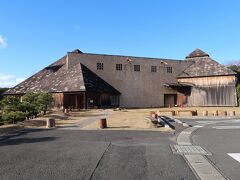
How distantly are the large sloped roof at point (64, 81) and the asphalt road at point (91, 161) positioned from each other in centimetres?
2958

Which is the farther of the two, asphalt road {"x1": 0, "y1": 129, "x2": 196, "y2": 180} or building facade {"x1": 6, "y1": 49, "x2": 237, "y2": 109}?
building facade {"x1": 6, "y1": 49, "x2": 237, "y2": 109}

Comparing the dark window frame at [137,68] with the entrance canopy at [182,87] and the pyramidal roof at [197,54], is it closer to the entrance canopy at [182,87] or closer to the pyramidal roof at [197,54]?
the entrance canopy at [182,87]

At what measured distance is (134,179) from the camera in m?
6.54

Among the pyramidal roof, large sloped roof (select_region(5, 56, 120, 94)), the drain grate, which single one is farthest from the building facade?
the drain grate

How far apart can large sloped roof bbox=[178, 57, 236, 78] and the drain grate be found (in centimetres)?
4203

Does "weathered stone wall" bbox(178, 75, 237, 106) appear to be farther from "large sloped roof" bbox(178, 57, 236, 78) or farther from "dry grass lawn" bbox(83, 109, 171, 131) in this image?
"dry grass lawn" bbox(83, 109, 171, 131)

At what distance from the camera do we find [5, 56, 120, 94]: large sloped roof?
41.8m

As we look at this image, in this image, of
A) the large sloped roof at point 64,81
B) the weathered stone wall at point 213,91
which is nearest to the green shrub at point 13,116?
the large sloped roof at point 64,81

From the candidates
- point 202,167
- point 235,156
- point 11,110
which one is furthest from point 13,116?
point 202,167

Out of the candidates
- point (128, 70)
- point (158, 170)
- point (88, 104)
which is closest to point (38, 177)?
point (158, 170)

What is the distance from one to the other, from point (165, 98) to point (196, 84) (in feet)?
19.1

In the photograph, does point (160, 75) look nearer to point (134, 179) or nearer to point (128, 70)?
point (128, 70)

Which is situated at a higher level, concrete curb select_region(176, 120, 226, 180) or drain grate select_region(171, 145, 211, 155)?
drain grate select_region(171, 145, 211, 155)

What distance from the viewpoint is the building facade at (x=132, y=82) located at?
42.6 meters
